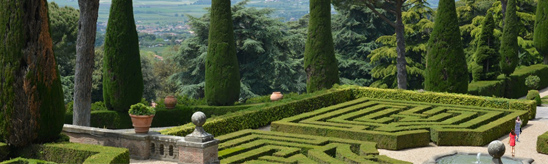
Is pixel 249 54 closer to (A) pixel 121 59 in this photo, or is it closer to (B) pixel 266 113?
(A) pixel 121 59

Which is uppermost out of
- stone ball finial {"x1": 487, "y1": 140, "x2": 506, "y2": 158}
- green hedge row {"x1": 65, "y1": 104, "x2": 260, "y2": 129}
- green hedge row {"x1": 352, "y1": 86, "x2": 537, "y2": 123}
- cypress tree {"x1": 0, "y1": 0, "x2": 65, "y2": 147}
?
cypress tree {"x1": 0, "y1": 0, "x2": 65, "y2": 147}

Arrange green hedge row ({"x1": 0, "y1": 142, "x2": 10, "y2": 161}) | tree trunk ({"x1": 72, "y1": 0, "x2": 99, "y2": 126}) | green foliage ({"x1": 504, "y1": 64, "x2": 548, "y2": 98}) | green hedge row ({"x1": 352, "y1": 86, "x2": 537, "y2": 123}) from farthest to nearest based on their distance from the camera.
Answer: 1. green foliage ({"x1": 504, "y1": 64, "x2": 548, "y2": 98})
2. green hedge row ({"x1": 352, "y1": 86, "x2": 537, "y2": 123})
3. tree trunk ({"x1": 72, "y1": 0, "x2": 99, "y2": 126})
4. green hedge row ({"x1": 0, "y1": 142, "x2": 10, "y2": 161})

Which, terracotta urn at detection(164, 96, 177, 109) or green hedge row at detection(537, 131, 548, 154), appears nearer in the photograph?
green hedge row at detection(537, 131, 548, 154)

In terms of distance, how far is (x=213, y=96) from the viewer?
31.0 m

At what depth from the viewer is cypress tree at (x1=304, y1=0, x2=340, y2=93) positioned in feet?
108

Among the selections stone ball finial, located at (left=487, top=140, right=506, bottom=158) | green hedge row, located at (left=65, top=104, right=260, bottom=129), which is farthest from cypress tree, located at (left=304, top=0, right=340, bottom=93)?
stone ball finial, located at (left=487, top=140, right=506, bottom=158)

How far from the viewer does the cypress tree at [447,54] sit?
103 ft

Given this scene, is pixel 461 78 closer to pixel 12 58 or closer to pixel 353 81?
pixel 353 81

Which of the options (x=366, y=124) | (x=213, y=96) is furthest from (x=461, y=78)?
(x=213, y=96)

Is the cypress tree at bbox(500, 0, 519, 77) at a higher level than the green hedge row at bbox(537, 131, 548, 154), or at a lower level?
higher

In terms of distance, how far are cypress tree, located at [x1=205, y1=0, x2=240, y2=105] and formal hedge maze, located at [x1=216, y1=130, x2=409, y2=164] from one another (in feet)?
23.2

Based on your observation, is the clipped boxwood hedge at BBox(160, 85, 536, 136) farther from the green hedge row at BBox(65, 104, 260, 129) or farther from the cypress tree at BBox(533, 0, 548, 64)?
the cypress tree at BBox(533, 0, 548, 64)

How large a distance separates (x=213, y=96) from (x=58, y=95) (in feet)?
44.2

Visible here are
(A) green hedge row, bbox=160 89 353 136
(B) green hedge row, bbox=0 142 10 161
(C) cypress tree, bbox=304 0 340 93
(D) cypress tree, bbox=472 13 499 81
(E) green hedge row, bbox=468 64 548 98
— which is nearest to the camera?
(B) green hedge row, bbox=0 142 10 161
